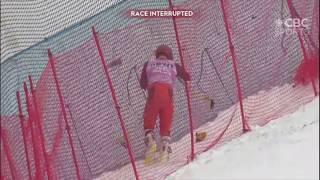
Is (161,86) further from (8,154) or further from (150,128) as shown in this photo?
(8,154)

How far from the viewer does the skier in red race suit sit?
4867 millimetres

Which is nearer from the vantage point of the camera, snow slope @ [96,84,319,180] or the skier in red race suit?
snow slope @ [96,84,319,180]

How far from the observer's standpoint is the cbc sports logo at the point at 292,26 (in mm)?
5357

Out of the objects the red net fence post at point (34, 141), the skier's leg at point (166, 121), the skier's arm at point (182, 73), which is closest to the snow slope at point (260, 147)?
the skier's leg at point (166, 121)

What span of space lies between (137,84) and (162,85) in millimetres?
192

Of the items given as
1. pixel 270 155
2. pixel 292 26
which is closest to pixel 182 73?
pixel 270 155

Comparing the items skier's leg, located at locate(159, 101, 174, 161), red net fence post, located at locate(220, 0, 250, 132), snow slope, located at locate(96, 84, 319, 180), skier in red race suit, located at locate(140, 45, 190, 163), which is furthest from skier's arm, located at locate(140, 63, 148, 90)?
red net fence post, located at locate(220, 0, 250, 132)

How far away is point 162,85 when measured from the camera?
495 centimetres

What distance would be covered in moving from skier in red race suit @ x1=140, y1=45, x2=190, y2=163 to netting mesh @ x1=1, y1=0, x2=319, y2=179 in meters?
0.06

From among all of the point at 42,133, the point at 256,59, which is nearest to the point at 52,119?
the point at 42,133

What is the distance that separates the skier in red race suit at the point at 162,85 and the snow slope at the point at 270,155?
1.36ft

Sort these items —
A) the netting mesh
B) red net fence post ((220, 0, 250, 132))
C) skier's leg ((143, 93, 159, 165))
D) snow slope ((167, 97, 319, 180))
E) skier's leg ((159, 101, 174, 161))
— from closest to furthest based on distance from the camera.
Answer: snow slope ((167, 97, 319, 180))
the netting mesh
skier's leg ((143, 93, 159, 165))
skier's leg ((159, 101, 174, 161))
red net fence post ((220, 0, 250, 132))

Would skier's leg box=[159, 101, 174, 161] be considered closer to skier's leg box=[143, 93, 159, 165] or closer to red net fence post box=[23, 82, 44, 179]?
skier's leg box=[143, 93, 159, 165]

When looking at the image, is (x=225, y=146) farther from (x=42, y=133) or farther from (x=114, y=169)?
(x=42, y=133)
